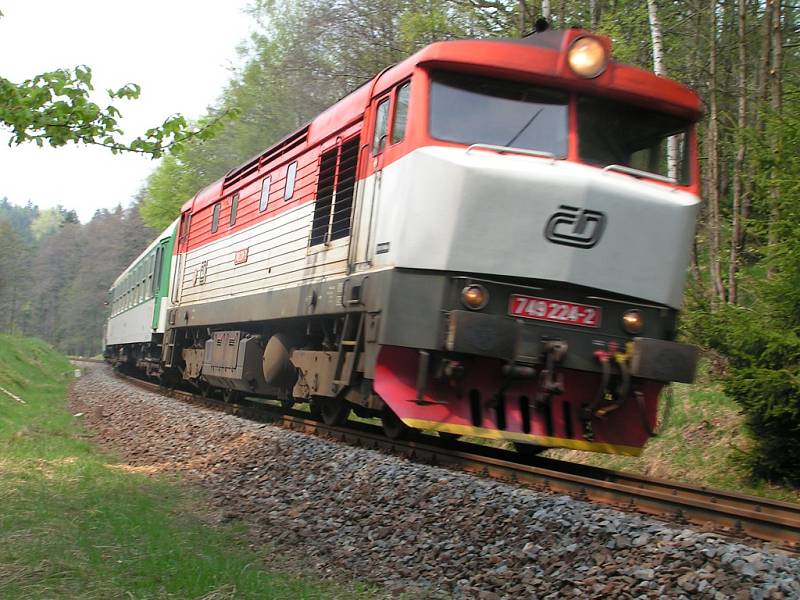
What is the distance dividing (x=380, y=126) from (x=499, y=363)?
7.81ft

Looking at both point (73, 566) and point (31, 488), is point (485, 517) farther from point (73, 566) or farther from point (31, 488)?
point (31, 488)

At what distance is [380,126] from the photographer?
7895mm

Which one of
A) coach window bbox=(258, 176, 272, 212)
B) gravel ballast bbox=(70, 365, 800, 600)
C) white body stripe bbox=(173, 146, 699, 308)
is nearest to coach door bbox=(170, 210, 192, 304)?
coach window bbox=(258, 176, 272, 212)

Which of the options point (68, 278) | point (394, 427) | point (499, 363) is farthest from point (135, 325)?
point (68, 278)

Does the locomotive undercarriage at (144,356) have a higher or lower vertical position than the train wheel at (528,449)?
higher

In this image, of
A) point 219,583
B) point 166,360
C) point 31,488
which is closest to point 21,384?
point 166,360

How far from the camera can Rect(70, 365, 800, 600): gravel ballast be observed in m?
4.07

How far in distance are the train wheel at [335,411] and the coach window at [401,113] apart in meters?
3.36

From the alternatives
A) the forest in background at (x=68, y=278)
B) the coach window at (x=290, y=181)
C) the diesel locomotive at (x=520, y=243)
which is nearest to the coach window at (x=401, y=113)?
the diesel locomotive at (x=520, y=243)

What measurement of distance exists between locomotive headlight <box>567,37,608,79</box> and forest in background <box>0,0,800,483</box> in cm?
211

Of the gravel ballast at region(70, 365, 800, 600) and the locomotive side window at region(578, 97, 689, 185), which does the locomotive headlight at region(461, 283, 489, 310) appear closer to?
the gravel ballast at region(70, 365, 800, 600)

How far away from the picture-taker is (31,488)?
276 inches

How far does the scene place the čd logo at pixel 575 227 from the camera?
6.92m

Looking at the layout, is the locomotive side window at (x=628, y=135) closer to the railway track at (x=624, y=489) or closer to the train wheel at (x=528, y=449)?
the railway track at (x=624, y=489)
